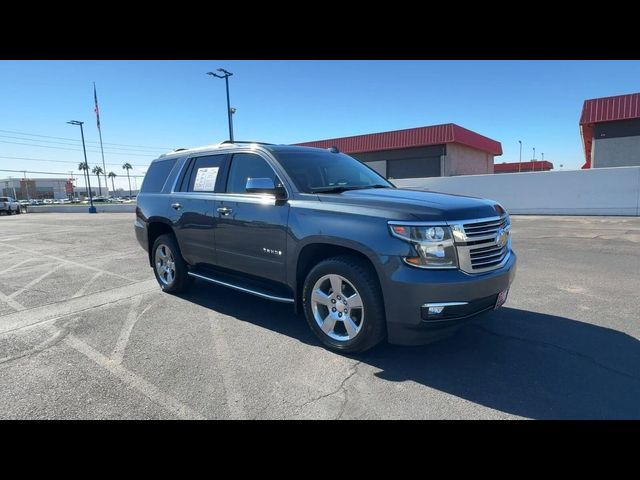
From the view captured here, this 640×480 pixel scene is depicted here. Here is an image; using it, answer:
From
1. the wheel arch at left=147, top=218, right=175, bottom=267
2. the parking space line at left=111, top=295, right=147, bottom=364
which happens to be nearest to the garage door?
the wheel arch at left=147, top=218, right=175, bottom=267

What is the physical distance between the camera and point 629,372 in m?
3.10

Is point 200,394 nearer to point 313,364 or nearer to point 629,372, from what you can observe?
point 313,364

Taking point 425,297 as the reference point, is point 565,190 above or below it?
above

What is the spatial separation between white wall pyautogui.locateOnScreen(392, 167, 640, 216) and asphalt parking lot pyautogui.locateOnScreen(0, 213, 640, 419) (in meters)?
13.3

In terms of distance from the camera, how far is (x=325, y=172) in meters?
4.48

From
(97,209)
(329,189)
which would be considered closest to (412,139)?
(329,189)

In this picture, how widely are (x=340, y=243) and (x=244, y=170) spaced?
1.79 metres

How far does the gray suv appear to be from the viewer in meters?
3.06

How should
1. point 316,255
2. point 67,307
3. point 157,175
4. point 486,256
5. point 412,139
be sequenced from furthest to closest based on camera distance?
point 412,139
point 157,175
point 67,307
point 316,255
point 486,256

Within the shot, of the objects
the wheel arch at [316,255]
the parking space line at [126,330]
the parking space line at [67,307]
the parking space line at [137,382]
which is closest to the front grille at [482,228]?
the wheel arch at [316,255]

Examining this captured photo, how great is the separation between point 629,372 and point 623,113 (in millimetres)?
24208

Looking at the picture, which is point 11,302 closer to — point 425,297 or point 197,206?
point 197,206

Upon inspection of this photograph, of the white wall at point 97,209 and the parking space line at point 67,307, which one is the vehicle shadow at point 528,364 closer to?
the parking space line at point 67,307
